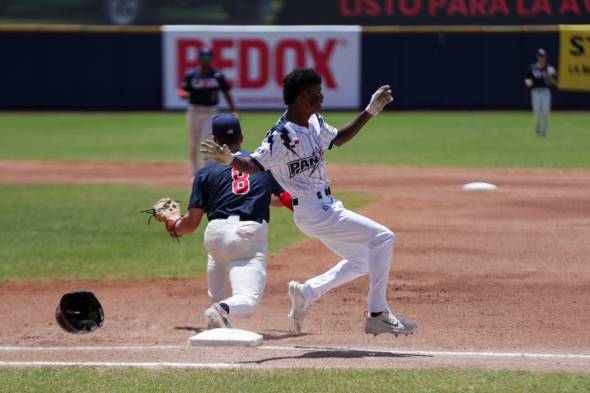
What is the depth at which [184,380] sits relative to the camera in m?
6.34

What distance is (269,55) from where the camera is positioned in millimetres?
30781

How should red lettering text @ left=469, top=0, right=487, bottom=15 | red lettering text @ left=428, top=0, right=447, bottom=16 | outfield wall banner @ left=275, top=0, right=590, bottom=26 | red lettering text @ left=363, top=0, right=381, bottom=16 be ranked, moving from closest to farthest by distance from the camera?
outfield wall banner @ left=275, top=0, right=590, bottom=26
red lettering text @ left=469, top=0, right=487, bottom=15
red lettering text @ left=428, top=0, right=447, bottom=16
red lettering text @ left=363, top=0, right=381, bottom=16

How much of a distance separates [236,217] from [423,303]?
7.95 feet

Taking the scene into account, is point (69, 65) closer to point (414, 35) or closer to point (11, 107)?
point (11, 107)

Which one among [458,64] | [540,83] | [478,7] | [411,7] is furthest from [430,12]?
[540,83]

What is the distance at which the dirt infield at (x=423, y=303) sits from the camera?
24.2 ft

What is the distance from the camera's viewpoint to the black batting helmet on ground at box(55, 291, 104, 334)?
26.1 ft

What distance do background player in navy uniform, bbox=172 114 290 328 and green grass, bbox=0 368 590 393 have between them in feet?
3.67

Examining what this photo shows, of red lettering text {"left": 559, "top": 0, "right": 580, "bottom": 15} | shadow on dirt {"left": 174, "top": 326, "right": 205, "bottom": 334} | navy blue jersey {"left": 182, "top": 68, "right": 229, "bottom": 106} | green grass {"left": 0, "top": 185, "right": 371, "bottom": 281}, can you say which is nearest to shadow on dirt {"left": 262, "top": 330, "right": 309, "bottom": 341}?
shadow on dirt {"left": 174, "top": 326, "right": 205, "bottom": 334}

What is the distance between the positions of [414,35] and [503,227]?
17.2m

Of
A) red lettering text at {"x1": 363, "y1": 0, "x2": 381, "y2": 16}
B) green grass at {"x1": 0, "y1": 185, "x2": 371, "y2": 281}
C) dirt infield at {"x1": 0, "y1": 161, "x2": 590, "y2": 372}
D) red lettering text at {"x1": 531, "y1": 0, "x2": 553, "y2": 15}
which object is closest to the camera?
dirt infield at {"x1": 0, "y1": 161, "x2": 590, "y2": 372}

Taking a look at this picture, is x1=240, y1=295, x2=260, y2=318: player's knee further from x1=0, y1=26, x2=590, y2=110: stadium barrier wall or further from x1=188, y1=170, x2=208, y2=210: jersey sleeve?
x1=0, y1=26, x2=590, y2=110: stadium barrier wall

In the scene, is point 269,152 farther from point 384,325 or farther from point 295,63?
point 295,63

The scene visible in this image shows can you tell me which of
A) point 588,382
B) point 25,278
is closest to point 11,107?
point 25,278
